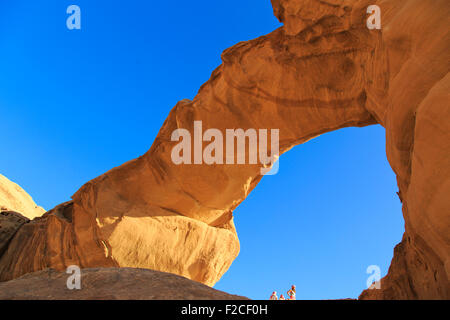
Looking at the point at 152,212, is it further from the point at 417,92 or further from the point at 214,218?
the point at 417,92

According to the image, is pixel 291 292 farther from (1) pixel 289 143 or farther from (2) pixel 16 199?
(2) pixel 16 199

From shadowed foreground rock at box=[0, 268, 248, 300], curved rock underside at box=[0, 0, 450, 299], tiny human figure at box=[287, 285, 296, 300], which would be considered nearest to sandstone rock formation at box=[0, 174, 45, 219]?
curved rock underside at box=[0, 0, 450, 299]

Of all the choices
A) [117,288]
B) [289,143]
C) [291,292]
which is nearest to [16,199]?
[291,292]

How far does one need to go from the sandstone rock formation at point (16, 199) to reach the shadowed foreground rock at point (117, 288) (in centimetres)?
1205

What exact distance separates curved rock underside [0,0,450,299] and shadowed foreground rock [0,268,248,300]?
2.46m

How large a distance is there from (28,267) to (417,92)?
11.1 metres

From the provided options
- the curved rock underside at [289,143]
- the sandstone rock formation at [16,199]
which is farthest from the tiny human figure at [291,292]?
the sandstone rock formation at [16,199]

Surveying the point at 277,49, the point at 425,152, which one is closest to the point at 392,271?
the point at 425,152

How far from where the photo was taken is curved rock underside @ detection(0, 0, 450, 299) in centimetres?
324

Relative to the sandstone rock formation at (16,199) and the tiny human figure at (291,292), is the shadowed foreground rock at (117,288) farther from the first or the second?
the sandstone rock formation at (16,199)

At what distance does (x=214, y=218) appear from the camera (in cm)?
1001

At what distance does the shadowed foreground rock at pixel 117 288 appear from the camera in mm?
2727

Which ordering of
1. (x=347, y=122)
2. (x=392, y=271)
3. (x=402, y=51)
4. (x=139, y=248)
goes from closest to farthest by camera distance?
(x=402, y=51) < (x=392, y=271) < (x=347, y=122) < (x=139, y=248)

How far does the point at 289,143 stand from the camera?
329 inches
